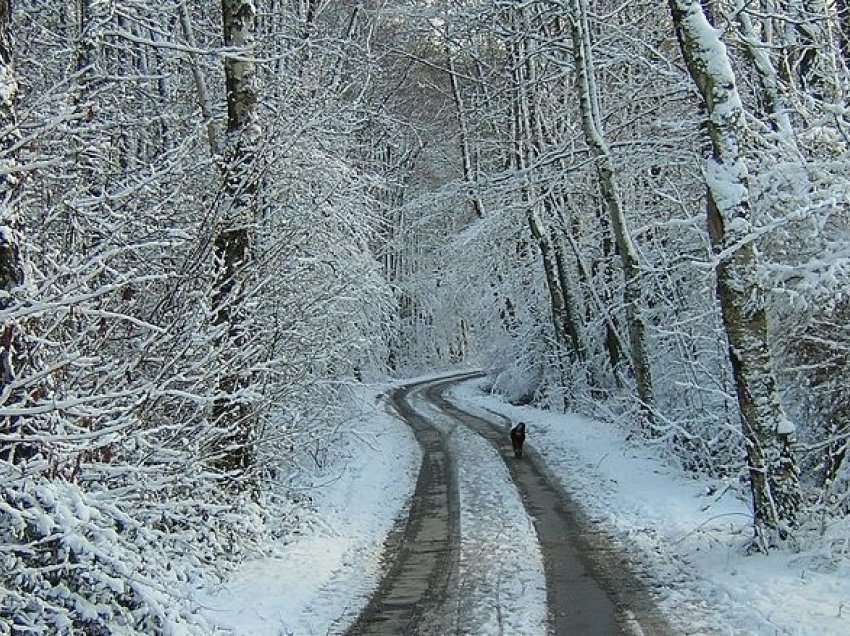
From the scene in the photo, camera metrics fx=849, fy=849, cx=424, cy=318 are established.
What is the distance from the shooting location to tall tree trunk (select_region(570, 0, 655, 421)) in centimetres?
1616

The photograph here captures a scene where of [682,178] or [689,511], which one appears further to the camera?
[682,178]

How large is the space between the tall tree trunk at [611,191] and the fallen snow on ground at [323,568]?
5.11m

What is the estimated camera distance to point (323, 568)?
8.92m

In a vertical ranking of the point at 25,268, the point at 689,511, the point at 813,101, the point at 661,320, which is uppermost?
the point at 813,101

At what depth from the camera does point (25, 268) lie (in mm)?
5031

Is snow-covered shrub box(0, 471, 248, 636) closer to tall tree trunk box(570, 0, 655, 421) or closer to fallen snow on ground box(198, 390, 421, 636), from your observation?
fallen snow on ground box(198, 390, 421, 636)

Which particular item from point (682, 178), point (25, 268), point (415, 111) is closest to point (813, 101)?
point (25, 268)

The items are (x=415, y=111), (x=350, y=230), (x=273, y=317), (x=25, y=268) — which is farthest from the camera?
(x=415, y=111)

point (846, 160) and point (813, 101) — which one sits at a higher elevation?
point (813, 101)

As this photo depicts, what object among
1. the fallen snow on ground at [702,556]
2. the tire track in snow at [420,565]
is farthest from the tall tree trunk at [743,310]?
the tire track in snow at [420,565]

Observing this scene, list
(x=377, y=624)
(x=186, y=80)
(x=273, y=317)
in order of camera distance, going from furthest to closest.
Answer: (x=186, y=80), (x=273, y=317), (x=377, y=624)

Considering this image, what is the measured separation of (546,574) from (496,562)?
2.41 feet

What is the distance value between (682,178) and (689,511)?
8.30 m

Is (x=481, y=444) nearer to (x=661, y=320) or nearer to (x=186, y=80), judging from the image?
(x=661, y=320)
